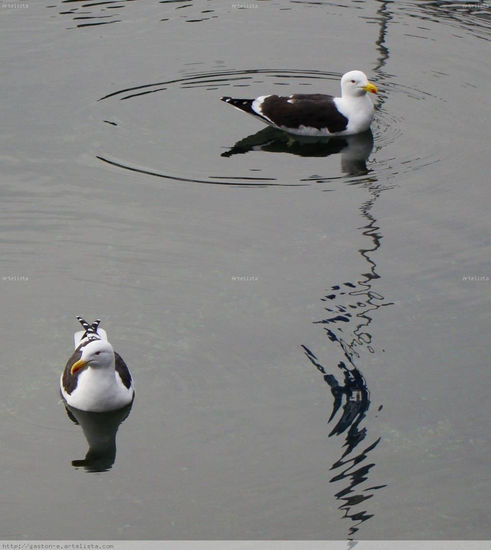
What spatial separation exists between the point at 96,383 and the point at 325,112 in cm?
612

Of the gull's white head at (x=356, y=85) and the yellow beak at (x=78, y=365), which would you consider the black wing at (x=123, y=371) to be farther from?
the gull's white head at (x=356, y=85)

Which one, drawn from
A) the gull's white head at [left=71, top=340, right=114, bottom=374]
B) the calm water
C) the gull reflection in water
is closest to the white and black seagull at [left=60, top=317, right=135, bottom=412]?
the gull's white head at [left=71, top=340, right=114, bottom=374]

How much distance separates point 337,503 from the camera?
8070 mm

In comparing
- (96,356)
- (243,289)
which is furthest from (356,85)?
(96,356)

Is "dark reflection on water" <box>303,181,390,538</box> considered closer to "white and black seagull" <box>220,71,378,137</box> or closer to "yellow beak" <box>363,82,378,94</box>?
"white and black seagull" <box>220,71,378,137</box>

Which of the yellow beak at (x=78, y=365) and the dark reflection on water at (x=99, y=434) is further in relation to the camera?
the yellow beak at (x=78, y=365)

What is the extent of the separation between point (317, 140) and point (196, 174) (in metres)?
2.01

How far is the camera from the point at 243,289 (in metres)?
10.5

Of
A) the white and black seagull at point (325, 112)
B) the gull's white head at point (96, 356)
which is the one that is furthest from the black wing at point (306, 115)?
the gull's white head at point (96, 356)

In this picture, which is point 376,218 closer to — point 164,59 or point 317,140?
point 317,140

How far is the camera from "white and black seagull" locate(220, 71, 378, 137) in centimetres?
1398

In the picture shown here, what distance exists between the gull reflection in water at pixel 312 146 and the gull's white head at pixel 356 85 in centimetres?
51

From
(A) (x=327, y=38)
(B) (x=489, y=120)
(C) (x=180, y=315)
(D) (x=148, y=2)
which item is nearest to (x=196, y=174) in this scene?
(C) (x=180, y=315)

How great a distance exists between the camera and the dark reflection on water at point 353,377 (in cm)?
820
